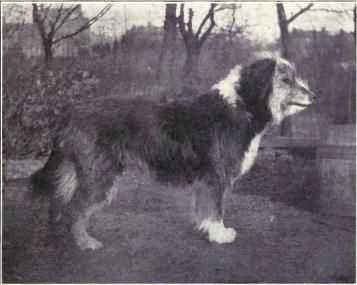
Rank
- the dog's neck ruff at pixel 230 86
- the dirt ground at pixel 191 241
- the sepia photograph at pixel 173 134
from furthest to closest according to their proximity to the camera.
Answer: the dog's neck ruff at pixel 230 86 → the sepia photograph at pixel 173 134 → the dirt ground at pixel 191 241

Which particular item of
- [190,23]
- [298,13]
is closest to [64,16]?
[190,23]

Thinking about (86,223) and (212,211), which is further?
(212,211)

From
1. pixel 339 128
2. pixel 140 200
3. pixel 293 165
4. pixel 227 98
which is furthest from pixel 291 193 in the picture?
pixel 140 200

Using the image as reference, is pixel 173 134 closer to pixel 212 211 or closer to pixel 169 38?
pixel 212 211

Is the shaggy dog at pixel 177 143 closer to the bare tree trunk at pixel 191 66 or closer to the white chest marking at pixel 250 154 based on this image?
the white chest marking at pixel 250 154

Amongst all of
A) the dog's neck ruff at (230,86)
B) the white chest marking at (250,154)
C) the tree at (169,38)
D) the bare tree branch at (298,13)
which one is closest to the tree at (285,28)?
the bare tree branch at (298,13)

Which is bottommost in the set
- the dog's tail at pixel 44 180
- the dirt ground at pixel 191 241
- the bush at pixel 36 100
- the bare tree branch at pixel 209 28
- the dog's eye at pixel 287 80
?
the dirt ground at pixel 191 241
